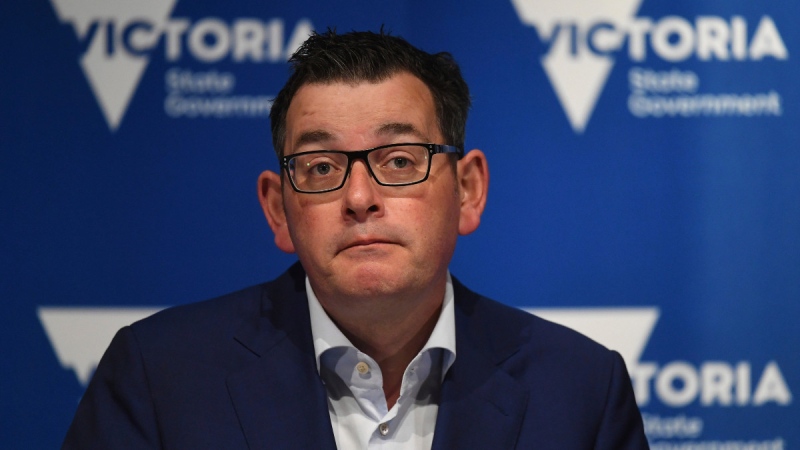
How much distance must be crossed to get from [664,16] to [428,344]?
4.66 ft

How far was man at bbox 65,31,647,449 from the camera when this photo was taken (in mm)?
1786

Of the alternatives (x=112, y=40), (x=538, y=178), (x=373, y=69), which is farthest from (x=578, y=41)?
(x=112, y=40)

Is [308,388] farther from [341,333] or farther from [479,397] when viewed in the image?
[479,397]

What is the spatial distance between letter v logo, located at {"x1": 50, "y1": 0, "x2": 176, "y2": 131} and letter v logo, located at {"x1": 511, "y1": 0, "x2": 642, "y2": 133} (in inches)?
44.9

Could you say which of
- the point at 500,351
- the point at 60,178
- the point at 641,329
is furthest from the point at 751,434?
the point at 60,178

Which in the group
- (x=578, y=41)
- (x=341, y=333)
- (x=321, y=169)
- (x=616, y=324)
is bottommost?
(x=616, y=324)

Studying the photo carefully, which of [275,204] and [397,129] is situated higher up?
[397,129]

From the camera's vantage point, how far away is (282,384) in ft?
6.15

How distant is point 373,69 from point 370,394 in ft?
2.29

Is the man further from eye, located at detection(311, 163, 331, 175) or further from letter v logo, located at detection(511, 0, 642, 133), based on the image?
letter v logo, located at detection(511, 0, 642, 133)

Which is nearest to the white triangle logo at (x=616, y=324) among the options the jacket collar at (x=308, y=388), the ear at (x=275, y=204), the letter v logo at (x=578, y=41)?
the letter v logo at (x=578, y=41)

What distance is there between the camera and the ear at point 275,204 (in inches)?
78.7

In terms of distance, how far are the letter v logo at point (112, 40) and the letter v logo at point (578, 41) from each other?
114 centimetres

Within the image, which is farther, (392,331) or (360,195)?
(392,331)
